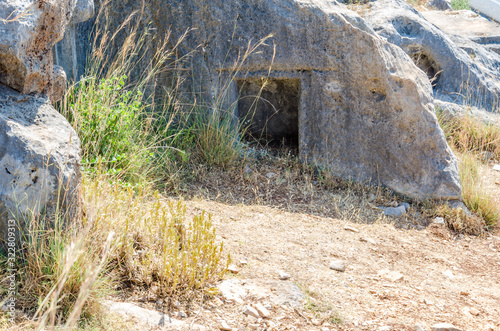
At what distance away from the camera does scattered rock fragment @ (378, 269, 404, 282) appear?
297 cm

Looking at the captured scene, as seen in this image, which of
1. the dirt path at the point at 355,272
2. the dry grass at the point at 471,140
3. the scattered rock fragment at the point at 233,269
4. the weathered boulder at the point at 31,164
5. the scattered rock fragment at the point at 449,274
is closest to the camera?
the weathered boulder at the point at 31,164

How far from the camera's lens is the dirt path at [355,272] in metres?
2.42

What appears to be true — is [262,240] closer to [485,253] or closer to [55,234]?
[55,234]

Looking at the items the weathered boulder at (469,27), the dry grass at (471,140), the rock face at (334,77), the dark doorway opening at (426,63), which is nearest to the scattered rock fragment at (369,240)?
the rock face at (334,77)

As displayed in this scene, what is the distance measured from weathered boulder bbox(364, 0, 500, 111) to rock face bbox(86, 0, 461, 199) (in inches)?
66.8

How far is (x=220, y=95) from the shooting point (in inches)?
169

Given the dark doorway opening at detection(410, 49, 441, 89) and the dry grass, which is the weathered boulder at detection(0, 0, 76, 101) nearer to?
the dry grass

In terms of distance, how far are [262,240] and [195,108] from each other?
1.70 meters

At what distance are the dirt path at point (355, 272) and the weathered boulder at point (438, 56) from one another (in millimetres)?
2724

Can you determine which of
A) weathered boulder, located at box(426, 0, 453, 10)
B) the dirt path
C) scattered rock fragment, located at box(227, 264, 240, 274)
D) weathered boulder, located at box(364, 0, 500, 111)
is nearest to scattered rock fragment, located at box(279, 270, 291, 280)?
the dirt path

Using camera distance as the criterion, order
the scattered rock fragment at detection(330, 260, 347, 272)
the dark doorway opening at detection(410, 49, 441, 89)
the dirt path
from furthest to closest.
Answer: the dark doorway opening at detection(410, 49, 441, 89)
the scattered rock fragment at detection(330, 260, 347, 272)
the dirt path

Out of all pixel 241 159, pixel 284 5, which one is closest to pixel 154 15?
pixel 284 5

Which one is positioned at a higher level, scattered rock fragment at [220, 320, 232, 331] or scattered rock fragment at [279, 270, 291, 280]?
scattered rock fragment at [220, 320, 232, 331]

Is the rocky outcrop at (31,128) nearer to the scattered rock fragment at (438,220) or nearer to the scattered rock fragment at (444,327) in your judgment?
the scattered rock fragment at (444,327)
